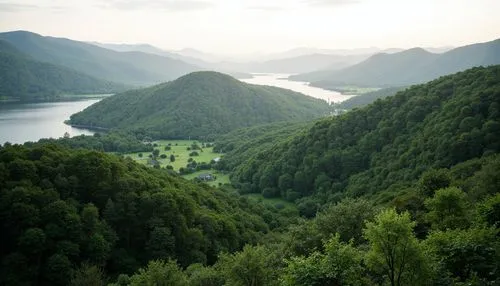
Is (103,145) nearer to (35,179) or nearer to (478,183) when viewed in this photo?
(35,179)

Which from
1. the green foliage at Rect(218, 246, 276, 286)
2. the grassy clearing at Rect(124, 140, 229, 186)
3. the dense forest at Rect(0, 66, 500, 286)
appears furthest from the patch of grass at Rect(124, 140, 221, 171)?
the green foliage at Rect(218, 246, 276, 286)

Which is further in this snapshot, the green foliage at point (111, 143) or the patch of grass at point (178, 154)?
the green foliage at point (111, 143)

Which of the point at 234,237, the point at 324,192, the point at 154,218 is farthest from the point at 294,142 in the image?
the point at 154,218

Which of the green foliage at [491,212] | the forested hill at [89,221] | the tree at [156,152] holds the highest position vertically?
the green foliage at [491,212]

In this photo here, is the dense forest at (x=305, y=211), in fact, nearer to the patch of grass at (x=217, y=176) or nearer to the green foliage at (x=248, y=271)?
the green foliage at (x=248, y=271)

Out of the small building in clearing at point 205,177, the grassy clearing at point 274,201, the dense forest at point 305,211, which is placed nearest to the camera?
the dense forest at point 305,211

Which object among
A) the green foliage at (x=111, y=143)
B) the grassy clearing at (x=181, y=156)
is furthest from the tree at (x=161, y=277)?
the green foliage at (x=111, y=143)
